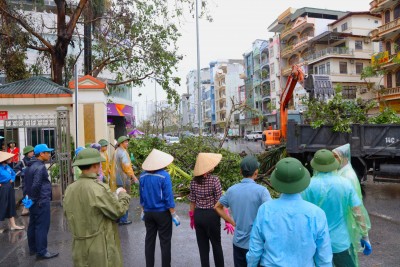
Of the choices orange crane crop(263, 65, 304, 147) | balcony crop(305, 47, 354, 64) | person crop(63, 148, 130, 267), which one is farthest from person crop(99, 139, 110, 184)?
balcony crop(305, 47, 354, 64)

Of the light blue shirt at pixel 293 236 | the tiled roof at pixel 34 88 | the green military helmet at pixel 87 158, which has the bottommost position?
the light blue shirt at pixel 293 236

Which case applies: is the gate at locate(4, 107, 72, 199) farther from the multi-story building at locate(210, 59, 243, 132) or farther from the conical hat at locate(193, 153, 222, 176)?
the multi-story building at locate(210, 59, 243, 132)

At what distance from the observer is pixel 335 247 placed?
3.58 metres

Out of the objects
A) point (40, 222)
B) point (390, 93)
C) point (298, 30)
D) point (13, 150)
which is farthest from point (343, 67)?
point (40, 222)

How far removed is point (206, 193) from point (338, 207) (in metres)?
1.47

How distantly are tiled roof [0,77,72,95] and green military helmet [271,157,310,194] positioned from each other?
9473 mm

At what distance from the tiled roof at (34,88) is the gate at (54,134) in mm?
1058

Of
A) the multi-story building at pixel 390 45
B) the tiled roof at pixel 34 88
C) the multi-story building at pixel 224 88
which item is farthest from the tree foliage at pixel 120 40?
the multi-story building at pixel 224 88

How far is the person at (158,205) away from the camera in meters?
4.62

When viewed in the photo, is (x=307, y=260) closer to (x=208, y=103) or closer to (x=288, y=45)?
(x=288, y=45)

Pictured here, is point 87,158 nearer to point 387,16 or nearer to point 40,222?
point 40,222

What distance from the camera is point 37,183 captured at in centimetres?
545

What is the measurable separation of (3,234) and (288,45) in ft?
158

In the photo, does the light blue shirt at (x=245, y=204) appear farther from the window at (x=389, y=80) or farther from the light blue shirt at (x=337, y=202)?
the window at (x=389, y=80)
